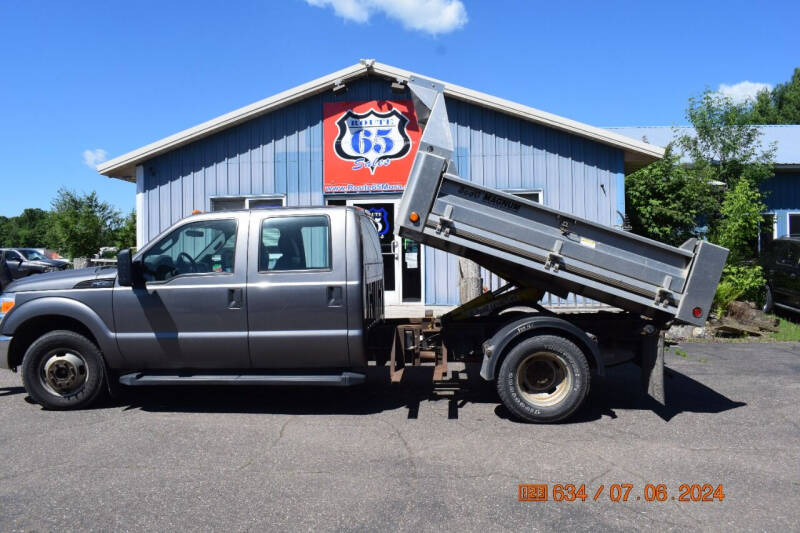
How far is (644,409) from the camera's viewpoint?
5828 millimetres

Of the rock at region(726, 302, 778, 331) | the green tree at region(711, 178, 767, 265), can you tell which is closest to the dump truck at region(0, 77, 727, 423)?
the rock at region(726, 302, 778, 331)

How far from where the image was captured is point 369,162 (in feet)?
38.2

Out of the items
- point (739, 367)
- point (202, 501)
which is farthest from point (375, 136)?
point (202, 501)

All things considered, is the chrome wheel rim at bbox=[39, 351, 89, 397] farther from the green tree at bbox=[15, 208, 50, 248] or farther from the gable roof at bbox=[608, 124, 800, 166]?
the green tree at bbox=[15, 208, 50, 248]

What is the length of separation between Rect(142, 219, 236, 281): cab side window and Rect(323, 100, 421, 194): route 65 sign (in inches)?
241

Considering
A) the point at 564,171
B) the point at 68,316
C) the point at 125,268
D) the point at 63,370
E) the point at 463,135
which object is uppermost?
the point at 463,135

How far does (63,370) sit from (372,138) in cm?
746

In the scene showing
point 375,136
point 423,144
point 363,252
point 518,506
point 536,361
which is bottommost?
point 518,506

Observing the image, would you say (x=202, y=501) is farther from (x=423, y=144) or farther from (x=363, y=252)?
(x=423, y=144)

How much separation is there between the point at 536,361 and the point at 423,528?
2.53 metres

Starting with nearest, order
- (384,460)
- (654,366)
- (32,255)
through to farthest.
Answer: (384,460), (654,366), (32,255)

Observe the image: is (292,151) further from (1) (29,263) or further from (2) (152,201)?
(1) (29,263)

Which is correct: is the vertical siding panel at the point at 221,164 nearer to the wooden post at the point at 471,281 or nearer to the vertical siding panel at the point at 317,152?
the vertical siding panel at the point at 317,152

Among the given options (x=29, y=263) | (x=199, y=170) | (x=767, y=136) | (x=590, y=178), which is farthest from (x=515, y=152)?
(x=29, y=263)
